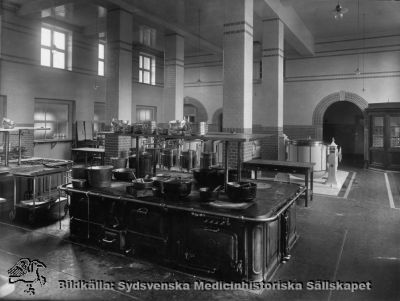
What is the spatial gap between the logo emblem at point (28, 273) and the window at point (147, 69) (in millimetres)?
13318

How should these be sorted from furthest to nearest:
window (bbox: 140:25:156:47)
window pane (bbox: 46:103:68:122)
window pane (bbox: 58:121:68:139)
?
window pane (bbox: 58:121:68:139) → window pane (bbox: 46:103:68:122) → window (bbox: 140:25:156:47)

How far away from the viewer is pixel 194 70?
18.6 metres

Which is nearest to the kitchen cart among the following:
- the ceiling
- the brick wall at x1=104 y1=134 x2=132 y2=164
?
the brick wall at x1=104 y1=134 x2=132 y2=164

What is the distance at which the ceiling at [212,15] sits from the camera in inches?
402

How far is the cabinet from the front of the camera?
12.4 metres

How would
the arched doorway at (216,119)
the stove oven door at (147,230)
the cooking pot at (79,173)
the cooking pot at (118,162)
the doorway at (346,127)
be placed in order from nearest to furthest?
the stove oven door at (147,230) → the cooking pot at (79,173) → the cooking pot at (118,162) → the arched doorway at (216,119) → the doorway at (346,127)

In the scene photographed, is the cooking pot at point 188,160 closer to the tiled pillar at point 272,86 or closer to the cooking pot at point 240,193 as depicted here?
the cooking pot at point 240,193

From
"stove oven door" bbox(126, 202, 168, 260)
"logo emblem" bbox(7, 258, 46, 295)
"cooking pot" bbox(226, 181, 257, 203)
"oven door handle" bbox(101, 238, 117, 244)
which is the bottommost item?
"logo emblem" bbox(7, 258, 46, 295)

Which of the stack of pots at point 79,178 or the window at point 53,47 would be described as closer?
the stack of pots at point 79,178

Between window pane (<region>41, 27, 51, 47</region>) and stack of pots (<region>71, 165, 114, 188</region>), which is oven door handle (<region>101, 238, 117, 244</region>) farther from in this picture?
window pane (<region>41, 27, 51, 47</region>)

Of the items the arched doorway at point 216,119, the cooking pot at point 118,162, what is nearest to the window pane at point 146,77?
the arched doorway at point 216,119

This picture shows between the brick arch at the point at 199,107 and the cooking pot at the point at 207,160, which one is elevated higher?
the brick arch at the point at 199,107

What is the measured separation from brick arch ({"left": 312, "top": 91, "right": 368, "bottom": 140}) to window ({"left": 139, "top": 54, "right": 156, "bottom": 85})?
8187 mm

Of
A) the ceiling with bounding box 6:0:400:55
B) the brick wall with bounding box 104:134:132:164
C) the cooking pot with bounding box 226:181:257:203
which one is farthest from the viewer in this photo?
the ceiling with bounding box 6:0:400:55
